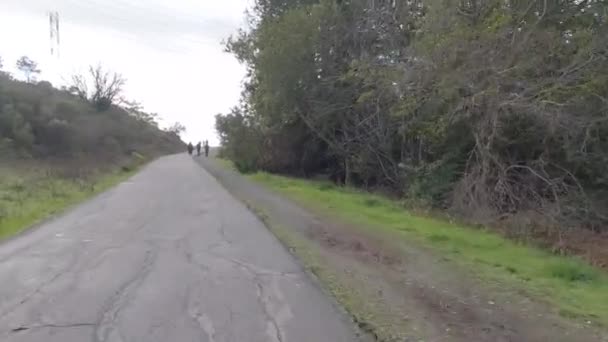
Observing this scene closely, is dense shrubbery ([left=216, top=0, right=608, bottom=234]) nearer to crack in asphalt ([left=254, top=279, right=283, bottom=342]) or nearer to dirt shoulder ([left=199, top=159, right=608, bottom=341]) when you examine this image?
dirt shoulder ([left=199, top=159, right=608, bottom=341])

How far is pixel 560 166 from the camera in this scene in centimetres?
1648

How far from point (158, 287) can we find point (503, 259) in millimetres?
5933

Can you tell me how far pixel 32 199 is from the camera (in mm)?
19672

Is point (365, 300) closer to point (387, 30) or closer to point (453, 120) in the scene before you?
point (453, 120)

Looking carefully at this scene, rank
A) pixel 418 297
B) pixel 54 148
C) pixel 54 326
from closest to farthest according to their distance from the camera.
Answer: pixel 54 326 → pixel 418 297 → pixel 54 148

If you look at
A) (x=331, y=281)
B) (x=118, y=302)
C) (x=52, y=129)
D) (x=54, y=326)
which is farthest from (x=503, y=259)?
(x=52, y=129)

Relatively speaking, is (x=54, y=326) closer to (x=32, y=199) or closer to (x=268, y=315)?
(x=268, y=315)

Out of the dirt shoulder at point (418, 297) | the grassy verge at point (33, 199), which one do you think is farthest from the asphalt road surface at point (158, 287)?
the grassy verge at point (33, 199)

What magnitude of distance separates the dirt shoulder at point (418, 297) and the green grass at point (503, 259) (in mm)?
314

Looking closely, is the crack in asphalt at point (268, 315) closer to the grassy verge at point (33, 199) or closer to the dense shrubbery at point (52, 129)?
the grassy verge at point (33, 199)

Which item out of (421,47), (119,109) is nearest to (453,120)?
(421,47)

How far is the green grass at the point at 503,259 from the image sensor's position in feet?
24.7

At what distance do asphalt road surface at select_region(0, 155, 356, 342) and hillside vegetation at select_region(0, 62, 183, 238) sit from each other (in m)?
3.21

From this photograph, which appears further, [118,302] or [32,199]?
[32,199]
